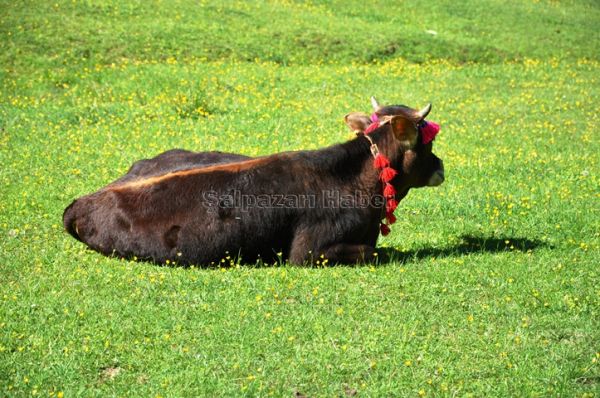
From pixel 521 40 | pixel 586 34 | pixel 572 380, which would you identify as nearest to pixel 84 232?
pixel 572 380

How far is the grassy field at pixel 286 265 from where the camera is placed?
294 inches

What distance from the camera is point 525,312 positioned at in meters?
8.76

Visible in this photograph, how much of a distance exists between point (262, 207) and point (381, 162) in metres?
1.58

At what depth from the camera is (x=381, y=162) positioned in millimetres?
10266

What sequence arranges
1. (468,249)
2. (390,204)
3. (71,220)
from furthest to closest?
1. (468,249)
2. (71,220)
3. (390,204)

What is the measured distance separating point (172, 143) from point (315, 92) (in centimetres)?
596

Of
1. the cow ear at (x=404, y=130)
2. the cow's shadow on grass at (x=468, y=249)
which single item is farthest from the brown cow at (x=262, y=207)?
the cow's shadow on grass at (x=468, y=249)

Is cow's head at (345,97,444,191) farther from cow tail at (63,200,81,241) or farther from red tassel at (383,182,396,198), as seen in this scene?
cow tail at (63,200,81,241)

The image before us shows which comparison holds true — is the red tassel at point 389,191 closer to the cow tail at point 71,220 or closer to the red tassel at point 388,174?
the red tassel at point 388,174

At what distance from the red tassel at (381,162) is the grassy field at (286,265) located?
1.15 meters

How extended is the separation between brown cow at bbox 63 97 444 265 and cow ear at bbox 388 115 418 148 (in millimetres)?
12

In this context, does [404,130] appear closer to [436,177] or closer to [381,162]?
[381,162]

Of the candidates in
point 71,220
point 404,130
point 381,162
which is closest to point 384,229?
point 381,162

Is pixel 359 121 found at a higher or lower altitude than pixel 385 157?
higher
